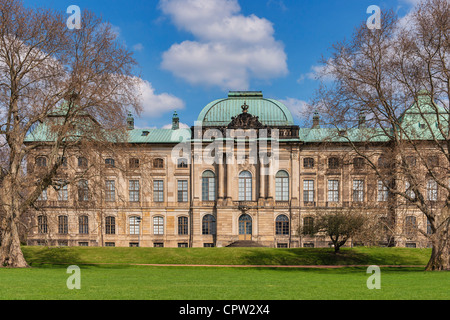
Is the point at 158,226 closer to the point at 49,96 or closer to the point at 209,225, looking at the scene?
the point at 209,225

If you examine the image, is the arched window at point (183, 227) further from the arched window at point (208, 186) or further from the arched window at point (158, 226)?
the arched window at point (208, 186)

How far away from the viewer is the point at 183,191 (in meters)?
63.0

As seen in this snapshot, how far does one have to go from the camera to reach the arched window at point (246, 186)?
61438 mm

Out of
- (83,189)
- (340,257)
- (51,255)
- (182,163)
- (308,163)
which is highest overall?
(182,163)

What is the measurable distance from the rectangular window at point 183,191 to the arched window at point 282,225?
12.1 meters

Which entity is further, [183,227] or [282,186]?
[183,227]

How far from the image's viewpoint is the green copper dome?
62.1 meters

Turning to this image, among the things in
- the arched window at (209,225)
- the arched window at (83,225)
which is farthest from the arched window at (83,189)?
the arched window at (83,225)

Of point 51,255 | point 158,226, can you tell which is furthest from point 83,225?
point 51,255

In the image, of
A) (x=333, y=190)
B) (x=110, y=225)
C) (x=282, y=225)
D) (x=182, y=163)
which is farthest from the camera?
(x=182, y=163)

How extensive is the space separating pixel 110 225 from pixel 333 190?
1141 inches

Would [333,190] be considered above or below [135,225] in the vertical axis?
above

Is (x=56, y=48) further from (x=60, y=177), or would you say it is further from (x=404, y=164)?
(x=404, y=164)

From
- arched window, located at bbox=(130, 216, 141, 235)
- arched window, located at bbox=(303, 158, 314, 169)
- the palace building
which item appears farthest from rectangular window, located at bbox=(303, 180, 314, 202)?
arched window, located at bbox=(130, 216, 141, 235)
